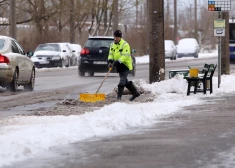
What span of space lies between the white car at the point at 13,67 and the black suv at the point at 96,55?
856 cm

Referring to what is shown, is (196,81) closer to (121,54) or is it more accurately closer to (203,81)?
(203,81)

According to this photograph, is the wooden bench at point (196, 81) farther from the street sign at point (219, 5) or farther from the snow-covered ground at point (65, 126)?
the street sign at point (219, 5)

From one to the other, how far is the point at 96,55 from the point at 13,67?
34.9 ft

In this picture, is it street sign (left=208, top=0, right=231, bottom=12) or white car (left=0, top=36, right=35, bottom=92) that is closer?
street sign (left=208, top=0, right=231, bottom=12)

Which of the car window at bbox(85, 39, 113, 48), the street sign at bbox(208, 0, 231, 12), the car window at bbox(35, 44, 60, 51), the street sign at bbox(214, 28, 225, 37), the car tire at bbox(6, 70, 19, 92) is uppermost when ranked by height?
the street sign at bbox(208, 0, 231, 12)

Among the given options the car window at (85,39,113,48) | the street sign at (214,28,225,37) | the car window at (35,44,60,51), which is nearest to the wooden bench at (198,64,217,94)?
the street sign at (214,28,225,37)

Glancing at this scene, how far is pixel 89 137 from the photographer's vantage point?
11.2m

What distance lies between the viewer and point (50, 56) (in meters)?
44.0

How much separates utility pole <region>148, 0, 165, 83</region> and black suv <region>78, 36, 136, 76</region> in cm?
1021

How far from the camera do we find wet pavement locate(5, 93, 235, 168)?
29.5ft

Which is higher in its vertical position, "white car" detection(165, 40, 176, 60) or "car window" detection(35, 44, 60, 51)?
"car window" detection(35, 44, 60, 51)

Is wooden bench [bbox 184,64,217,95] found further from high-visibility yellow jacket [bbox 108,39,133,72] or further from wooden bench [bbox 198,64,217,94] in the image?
high-visibility yellow jacket [bbox 108,39,133,72]

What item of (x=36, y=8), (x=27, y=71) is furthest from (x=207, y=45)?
(x=27, y=71)

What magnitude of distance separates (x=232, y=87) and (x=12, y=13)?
1846 centimetres
